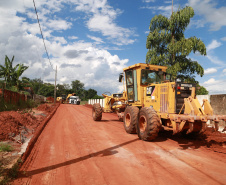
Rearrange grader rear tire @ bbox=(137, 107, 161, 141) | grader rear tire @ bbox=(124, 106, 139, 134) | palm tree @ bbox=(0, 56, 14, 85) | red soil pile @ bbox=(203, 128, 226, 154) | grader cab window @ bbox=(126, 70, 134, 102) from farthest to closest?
palm tree @ bbox=(0, 56, 14, 85), grader cab window @ bbox=(126, 70, 134, 102), grader rear tire @ bbox=(124, 106, 139, 134), grader rear tire @ bbox=(137, 107, 161, 141), red soil pile @ bbox=(203, 128, 226, 154)

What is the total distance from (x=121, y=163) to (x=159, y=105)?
3.50 meters

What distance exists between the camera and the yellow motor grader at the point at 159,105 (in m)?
5.91

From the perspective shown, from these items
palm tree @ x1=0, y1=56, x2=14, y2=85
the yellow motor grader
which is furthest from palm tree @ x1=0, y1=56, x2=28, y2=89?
the yellow motor grader

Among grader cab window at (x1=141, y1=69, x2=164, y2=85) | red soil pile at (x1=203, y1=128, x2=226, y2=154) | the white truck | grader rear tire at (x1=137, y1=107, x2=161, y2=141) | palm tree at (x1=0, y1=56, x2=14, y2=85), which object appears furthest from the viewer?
the white truck

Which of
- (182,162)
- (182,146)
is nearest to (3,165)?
(182,162)

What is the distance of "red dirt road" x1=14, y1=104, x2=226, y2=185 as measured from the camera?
143 inches

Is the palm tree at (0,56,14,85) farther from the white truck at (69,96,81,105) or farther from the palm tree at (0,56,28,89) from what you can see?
the white truck at (69,96,81,105)

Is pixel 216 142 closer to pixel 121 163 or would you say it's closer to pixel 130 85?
pixel 121 163

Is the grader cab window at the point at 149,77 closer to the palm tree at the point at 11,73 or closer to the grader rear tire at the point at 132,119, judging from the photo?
the grader rear tire at the point at 132,119

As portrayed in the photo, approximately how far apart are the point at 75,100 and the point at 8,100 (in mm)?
33877

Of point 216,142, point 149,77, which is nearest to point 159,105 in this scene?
point 149,77

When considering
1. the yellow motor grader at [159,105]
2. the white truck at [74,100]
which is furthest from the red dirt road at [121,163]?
the white truck at [74,100]

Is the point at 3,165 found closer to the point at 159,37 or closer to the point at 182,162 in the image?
the point at 182,162

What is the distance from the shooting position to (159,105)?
23.9 feet
